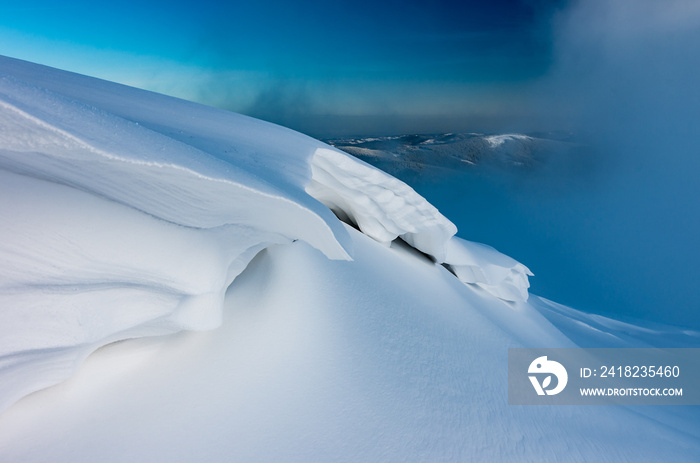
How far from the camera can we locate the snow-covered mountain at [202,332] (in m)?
0.99

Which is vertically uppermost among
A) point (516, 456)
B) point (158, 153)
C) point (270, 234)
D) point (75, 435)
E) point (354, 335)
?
point (270, 234)

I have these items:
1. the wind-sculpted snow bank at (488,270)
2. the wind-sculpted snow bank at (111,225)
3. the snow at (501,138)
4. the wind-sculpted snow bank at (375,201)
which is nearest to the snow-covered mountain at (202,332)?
the wind-sculpted snow bank at (111,225)

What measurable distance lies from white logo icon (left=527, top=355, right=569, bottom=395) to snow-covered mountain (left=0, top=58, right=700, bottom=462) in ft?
0.41

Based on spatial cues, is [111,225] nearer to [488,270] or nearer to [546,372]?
[546,372]

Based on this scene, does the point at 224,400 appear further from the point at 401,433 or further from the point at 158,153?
the point at 158,153

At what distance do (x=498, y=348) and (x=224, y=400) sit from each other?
1.42m

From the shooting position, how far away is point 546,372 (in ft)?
5.67

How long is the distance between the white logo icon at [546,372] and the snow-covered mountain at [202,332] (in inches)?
4.9

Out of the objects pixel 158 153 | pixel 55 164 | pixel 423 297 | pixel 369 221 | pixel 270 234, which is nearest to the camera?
pixel 158 153

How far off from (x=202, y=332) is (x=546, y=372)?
1629 mm

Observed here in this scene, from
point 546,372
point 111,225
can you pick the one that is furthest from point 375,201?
point 111,225

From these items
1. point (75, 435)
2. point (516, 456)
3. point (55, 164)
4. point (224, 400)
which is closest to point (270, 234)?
point (224, 400)

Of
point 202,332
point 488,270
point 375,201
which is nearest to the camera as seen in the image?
point 202,332

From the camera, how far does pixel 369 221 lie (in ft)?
9.31
